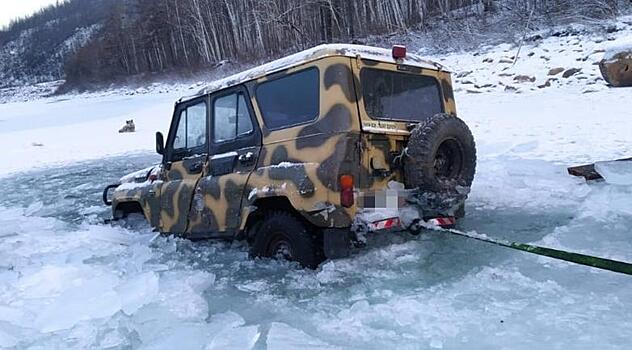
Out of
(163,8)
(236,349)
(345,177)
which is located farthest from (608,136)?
(163,8)

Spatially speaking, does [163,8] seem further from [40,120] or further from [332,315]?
[332,315]

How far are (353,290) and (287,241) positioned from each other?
831 mm

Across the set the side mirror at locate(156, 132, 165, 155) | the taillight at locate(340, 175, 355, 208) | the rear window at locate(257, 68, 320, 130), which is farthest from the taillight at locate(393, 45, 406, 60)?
the side mirror at locate(156, 132, 165, 155)

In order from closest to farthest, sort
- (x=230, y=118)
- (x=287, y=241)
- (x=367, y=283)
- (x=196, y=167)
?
(x=367, y=283)
(x=287, y=241)
(x=230, y=118)
(x=196, y=167)

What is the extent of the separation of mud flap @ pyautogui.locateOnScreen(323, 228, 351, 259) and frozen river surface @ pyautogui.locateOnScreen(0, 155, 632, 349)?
0.73ft

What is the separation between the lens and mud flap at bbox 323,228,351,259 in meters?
4.57

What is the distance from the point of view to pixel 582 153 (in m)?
8.44

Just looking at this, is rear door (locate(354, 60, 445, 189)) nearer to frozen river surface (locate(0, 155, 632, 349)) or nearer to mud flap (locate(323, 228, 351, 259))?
mud flap (locate(323, 228, 351, 259))

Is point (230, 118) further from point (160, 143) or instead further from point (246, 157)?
point (160, 143)

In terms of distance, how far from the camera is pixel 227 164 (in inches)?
215

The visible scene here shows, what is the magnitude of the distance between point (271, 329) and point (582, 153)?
6552mm

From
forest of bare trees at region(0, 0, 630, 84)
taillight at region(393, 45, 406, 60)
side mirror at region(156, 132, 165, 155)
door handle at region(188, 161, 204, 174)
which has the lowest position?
door handle at region(188, 161, 204, 174)

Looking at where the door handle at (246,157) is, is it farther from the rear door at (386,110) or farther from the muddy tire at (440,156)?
the muddy tire at (440,156)

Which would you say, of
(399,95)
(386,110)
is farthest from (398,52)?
(386,110)
